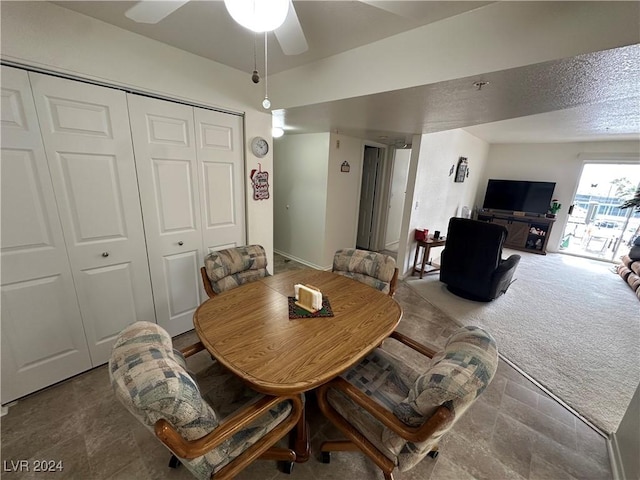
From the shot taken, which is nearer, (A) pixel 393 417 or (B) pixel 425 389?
(B) pixel 425 389

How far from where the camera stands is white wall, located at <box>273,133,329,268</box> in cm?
377

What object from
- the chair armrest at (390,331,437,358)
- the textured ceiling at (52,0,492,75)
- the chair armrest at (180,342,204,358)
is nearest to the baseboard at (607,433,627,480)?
the chair armrest at (390,331,437,358)

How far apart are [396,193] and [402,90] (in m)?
3.65

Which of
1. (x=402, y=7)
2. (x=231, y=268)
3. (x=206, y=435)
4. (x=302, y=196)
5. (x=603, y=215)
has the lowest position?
(x=206, y=435)

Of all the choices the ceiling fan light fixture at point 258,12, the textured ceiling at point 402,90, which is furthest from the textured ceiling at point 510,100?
the ceiling fan light fixture at point 258,12

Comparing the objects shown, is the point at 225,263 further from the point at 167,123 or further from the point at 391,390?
the point at 391,390

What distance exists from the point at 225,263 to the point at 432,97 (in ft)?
6.45

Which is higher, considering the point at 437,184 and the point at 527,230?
the point at 437,184

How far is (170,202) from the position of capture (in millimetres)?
2088

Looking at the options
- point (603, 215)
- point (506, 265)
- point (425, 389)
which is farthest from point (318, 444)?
point (603, 215)

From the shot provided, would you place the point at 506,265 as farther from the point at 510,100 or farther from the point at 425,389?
the point at 425,389

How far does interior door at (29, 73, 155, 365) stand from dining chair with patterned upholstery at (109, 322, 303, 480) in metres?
1.16

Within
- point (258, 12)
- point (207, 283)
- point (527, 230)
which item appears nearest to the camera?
point (258, 12)

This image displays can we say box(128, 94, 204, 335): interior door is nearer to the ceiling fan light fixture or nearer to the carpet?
the ceiling fan light fixture
